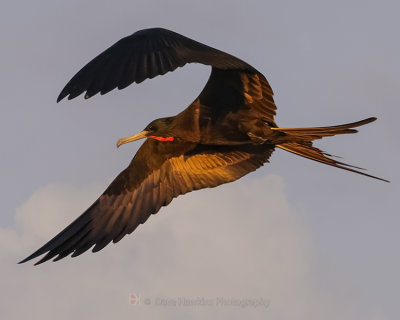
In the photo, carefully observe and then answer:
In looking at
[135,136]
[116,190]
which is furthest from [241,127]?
[116,190]

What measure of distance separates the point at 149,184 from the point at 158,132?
121 cm

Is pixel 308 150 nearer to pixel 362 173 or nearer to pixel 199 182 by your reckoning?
pixel 362 173

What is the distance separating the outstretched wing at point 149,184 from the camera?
42.8 ft

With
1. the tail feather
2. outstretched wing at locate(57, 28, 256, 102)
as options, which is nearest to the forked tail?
the tail feather

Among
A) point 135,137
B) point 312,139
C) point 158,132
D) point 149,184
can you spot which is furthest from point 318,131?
point 149,184

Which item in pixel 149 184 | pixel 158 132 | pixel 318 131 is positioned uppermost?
pixel 158 132

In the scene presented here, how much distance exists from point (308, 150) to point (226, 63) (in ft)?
7.93

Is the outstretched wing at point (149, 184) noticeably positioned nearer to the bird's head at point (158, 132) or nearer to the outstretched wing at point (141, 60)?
the bird's head at point (158, 132)

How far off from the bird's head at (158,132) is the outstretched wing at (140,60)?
2.05m

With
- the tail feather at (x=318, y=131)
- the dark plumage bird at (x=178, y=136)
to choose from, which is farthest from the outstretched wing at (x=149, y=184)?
the tail feather at (x=318, y=131)

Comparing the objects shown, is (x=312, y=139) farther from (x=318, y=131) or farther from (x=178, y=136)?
(x=178, y=136)

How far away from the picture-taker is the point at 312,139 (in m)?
11.9

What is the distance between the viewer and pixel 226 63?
10.3 meters

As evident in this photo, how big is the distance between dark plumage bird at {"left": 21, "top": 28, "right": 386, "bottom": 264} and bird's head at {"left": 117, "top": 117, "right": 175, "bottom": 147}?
0.01 m
